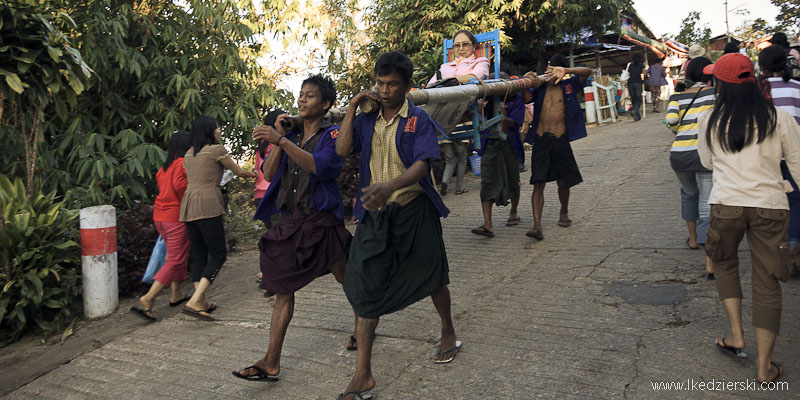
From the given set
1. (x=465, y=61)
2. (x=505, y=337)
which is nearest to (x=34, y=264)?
(x=505, y=337)

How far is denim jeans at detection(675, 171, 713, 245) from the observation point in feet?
16.1

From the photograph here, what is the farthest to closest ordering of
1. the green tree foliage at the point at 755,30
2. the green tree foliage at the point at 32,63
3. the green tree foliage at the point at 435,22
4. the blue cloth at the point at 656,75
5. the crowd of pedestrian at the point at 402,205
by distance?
the green tree foliage at the point at 755,30 → the blue cloth at the point at 656,75 → the green tree foliage at the point at 435,22 → the green tree foliage at the point at 32,63 → the crowd of pedestrian at the point at 402,205

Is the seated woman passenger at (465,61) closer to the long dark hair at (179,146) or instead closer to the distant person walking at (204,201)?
the distant person walking at (204,201)

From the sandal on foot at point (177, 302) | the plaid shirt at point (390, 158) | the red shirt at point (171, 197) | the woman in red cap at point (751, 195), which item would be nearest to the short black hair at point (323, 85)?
the plaid shirt at point (390, 158)

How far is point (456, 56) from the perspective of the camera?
21.4ft

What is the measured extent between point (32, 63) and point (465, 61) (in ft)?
13.2

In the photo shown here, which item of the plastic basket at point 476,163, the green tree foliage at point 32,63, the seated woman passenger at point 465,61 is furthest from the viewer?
the plastic basket at point 476,163

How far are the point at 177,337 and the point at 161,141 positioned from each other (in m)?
3.58

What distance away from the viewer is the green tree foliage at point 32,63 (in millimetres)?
4797

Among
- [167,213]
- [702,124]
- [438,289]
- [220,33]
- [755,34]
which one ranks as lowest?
[438,289]

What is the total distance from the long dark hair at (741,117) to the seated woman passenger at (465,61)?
9.97ft

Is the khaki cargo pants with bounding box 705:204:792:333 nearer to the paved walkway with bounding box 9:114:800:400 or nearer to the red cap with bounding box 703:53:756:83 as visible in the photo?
the paved walkway with bounding box 9:114:800:400

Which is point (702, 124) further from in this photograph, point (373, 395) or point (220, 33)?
point (220, 33)

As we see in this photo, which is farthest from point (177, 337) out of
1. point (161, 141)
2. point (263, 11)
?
point (263, 11)
